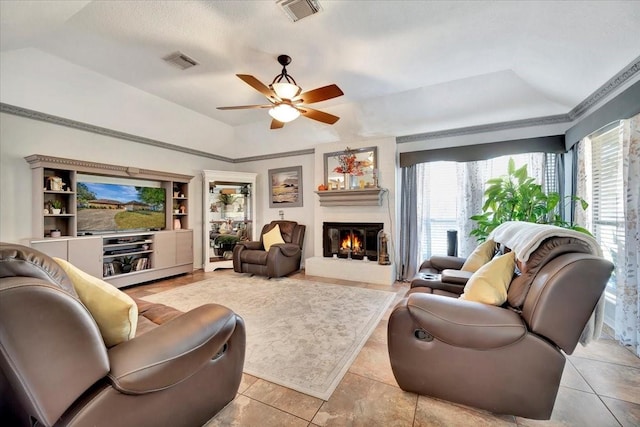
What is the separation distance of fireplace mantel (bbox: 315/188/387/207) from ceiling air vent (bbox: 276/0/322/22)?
Answer: 2675 millimetres

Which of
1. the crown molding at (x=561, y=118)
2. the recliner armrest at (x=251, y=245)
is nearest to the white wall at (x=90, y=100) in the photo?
the recliner armrest at (x=251, y=245)

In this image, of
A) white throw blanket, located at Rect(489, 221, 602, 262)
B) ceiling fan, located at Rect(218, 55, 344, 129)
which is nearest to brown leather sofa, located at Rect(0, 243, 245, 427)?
white throw blanket, located at Rect(489, 221, 602, 262)

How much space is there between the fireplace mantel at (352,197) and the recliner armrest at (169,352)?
134 inches

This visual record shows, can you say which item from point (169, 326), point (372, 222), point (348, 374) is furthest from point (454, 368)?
point (372, 222)

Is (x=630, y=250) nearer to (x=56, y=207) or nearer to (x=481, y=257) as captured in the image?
(x=481, y=257)

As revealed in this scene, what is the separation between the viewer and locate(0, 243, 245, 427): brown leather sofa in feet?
2.60

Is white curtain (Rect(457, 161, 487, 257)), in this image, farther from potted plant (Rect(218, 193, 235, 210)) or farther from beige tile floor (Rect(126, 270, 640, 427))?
potted plant (Rect(218, 193, 235, 210))

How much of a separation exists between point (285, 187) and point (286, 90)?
3.20 m

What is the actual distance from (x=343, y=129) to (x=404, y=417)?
4105mm

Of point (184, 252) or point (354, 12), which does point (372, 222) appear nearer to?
point (354, 12)

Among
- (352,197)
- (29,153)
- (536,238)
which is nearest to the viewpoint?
(536,238)

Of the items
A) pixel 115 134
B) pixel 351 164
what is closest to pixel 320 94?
pixel 351 164

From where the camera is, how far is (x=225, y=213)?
5.59 metres

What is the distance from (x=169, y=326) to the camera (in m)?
1.26
